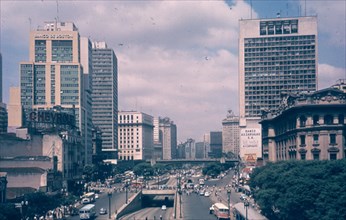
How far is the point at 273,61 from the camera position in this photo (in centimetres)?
17562

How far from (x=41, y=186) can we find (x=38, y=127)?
25150mm

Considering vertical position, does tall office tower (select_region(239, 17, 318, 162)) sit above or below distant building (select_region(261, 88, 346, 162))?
above

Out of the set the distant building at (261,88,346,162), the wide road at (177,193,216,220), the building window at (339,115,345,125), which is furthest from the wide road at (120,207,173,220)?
the building window at (339,115,345,125)

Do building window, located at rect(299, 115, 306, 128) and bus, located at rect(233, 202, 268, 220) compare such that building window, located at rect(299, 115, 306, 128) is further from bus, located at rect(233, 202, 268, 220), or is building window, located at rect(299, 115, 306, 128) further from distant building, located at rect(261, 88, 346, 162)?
bus, located at rect(233, 202, 268, 220)

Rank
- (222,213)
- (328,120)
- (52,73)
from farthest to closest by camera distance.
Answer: (52,73), (328,120), (222,213)

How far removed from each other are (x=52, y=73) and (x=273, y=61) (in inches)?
2815

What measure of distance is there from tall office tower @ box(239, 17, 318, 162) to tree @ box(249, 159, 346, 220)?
89427mm

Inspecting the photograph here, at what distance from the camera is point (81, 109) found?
17175 centimetres

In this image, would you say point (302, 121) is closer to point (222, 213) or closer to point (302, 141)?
point (302, 141)

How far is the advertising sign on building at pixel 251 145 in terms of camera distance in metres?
138

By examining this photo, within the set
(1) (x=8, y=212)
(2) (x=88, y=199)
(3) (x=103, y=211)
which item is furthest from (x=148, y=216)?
(1) (x=8, y=212)

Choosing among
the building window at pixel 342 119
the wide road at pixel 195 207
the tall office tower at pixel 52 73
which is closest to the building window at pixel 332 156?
the building window at pixel 342 119

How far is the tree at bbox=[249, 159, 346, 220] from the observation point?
6556 centimetres

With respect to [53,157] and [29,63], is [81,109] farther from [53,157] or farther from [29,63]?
[53,157]
